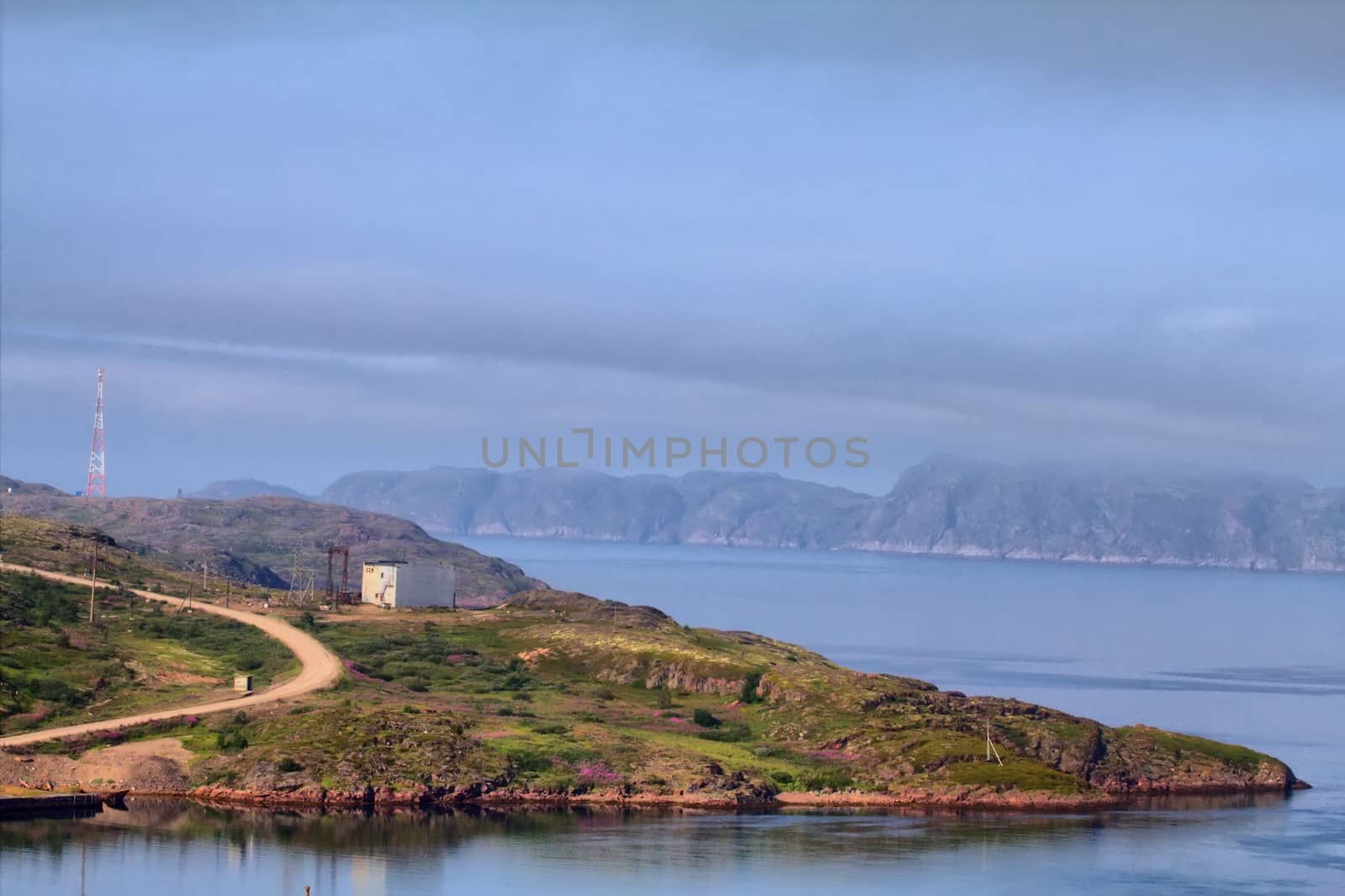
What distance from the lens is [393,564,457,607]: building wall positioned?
19362cm

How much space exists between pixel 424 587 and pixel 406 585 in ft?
9.15

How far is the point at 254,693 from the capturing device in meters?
136

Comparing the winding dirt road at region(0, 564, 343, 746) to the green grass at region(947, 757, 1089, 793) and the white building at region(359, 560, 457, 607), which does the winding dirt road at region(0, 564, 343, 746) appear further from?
the green grass at region(947, 757, 1089, 793)

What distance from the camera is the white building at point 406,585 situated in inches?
7608

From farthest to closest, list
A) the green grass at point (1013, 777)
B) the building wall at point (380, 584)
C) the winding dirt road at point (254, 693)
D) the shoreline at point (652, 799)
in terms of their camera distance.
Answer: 1. the building wall at point (380, 584)
2. the green grass at point (1013, 777)
3. the winding dirt road at point (254, 693)
4. the shoreline at point (652, 799)

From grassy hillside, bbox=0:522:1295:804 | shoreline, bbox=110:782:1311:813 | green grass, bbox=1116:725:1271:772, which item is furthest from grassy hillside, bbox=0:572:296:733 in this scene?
green grass, bbox=1116:725:1271:772

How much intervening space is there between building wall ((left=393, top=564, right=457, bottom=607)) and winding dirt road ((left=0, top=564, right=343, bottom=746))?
19.7m

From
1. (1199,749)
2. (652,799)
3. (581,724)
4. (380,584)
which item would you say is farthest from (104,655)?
(1199,749)

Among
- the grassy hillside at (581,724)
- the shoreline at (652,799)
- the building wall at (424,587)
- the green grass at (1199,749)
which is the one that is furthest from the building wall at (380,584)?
the green grass at (1199,749)

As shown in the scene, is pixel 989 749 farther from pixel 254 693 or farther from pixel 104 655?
pixel 104 655

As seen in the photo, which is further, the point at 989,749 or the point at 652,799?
the point at 989,749

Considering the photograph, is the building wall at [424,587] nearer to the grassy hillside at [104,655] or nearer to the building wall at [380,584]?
the building wall at [380,584]

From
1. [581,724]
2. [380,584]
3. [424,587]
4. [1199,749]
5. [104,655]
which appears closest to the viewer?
[581,724]

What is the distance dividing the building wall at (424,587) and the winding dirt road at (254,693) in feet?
64.6
